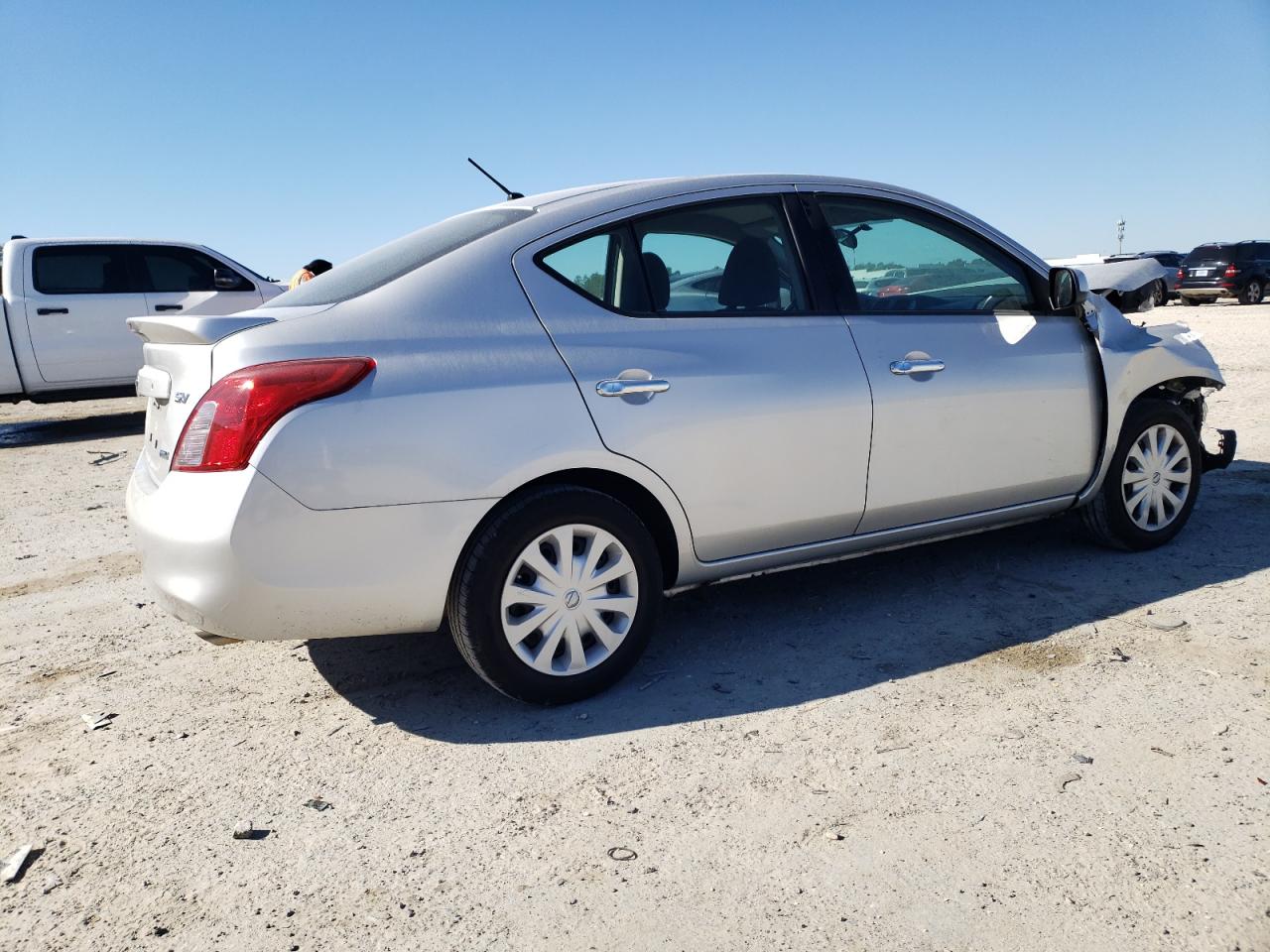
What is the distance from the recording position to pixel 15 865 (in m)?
2.52

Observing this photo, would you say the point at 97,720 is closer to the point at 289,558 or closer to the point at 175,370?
the point at 289,558

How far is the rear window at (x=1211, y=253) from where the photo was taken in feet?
85.4

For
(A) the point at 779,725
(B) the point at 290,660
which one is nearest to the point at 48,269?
(B) the point at 290,660

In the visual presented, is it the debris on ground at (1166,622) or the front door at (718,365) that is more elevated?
the front door at (718,365)

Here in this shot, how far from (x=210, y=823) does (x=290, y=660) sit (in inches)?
46.9

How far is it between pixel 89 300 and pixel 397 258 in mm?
8727

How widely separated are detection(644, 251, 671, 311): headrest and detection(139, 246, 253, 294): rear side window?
28.3ft

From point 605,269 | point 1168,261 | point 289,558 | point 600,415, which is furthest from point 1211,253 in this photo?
point 289,558

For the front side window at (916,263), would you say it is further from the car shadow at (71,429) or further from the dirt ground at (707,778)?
the car shadow at (71,429)

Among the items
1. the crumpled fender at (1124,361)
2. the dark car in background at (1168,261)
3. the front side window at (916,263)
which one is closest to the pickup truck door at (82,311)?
the front side window at (916,263)

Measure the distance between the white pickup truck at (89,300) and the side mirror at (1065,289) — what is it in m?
8.30

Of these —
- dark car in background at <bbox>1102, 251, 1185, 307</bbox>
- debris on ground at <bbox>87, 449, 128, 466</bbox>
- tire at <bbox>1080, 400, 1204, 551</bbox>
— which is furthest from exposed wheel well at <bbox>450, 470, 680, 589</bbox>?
dark car in background at <bbox>1102, 251, 1185, 307</bbox>

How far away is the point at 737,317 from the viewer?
3564 millimetres

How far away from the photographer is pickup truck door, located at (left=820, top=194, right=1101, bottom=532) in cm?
379
